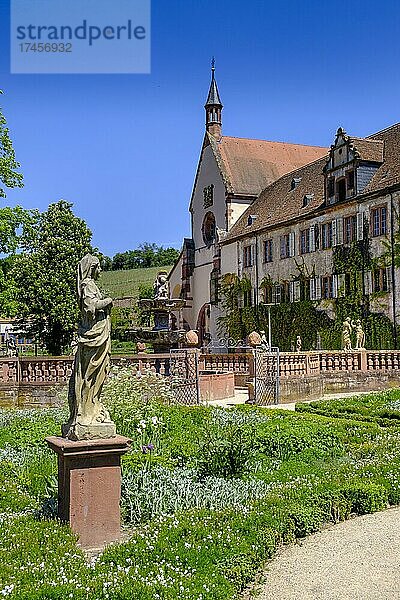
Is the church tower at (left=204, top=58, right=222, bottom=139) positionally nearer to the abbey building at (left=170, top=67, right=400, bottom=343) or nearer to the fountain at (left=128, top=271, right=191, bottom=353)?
the abbey building at (left=170, top=67, right=400, bottom=343)

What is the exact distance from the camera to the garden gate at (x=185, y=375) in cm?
2189

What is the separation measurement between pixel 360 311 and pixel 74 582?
104ft

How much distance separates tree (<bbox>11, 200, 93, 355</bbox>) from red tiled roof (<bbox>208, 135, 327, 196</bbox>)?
1317 centimetres

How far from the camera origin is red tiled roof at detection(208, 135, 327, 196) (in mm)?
55344

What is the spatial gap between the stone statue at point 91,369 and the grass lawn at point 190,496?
118cm

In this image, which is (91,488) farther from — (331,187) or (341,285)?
(331,187)

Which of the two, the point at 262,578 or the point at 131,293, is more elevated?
the point at 131,293

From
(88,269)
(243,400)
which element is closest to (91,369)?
(88,269)

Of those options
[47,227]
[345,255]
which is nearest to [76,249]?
[47,227]

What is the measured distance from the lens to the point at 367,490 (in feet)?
31.9

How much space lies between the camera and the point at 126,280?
11719cm

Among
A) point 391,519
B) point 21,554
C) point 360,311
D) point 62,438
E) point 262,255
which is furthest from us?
point 262,255

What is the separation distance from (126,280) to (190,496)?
108660 millimetres

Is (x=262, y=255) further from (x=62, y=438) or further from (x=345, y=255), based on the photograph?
(x=62, y=438)
